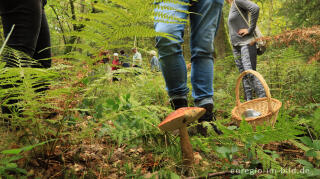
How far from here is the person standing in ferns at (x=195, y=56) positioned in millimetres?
Result: 1423

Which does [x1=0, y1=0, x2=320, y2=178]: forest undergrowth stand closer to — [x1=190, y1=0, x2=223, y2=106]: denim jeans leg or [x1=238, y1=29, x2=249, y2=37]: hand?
[x1=190, y1=0, x2=223, y2=106]: denim jeans leg

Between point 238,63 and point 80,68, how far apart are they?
2.80 metres

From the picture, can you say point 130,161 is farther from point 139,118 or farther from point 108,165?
point 139,118

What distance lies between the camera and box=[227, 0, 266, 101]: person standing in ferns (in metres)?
2.79

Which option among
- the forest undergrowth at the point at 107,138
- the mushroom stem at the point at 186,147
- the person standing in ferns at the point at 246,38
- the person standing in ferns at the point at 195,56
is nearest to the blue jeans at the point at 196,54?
the person standing in ferns at the point at 195,56

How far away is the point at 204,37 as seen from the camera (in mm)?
1576

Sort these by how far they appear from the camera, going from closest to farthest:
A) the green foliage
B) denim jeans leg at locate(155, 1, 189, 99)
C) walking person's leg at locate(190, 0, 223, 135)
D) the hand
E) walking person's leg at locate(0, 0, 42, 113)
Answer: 1. walking person's leg at locate(0, 0, 42, 113)
2. denim jeans leg at locate(155, 1, 189, 99)
3. walking person's leg at locate(190, 0, 223, 135)
4. the hand
5. the green foliage

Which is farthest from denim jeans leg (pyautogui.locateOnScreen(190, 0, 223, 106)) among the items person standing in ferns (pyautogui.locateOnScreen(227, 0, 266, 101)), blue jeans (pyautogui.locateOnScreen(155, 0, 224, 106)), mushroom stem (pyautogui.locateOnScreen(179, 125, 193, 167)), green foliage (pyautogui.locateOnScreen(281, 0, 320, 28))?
green foliage (pyautogui.locateOnScreen(281, 0, 320, 28))

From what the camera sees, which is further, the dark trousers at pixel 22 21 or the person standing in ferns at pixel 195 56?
the person standing in ferns at pixel 195 56

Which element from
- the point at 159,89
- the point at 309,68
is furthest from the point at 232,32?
the point at 159,89

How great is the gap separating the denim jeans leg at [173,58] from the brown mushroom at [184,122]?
629mm

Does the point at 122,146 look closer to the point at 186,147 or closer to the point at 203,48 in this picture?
the point at 186,147

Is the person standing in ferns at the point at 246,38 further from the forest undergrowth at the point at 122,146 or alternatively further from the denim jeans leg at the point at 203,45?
the forest undergrowth at the point at 122,146

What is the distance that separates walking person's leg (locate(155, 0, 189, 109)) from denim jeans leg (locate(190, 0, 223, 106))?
6.4 inches
